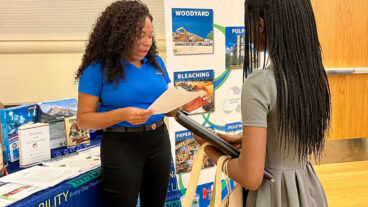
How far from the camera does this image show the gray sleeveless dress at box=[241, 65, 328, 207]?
80 centimetres

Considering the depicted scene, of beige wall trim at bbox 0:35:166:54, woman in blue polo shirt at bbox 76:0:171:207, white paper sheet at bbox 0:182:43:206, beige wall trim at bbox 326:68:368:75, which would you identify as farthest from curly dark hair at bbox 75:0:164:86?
beige wall trim at bbox 326:68:368:75

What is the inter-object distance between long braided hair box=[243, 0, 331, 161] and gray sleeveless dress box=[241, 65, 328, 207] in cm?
2

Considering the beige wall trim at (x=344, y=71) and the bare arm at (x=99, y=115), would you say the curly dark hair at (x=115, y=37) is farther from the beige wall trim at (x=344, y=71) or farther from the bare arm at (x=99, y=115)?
the beige wall trim at (x=344, y=71)

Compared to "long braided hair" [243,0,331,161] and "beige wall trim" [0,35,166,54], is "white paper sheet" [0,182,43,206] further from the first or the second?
"beige wall trim" [0,35,166,54]

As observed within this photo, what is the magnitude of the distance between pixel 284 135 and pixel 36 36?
261 cm

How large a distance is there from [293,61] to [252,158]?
0.91ft

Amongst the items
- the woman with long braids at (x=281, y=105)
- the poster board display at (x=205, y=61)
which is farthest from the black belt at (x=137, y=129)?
the poster board display at (x=205, y=61)

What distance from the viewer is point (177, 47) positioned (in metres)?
2.33

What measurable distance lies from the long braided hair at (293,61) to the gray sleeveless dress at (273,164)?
24 mm

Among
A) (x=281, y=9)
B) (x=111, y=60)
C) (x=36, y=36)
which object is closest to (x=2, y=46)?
(x=36, y=36)

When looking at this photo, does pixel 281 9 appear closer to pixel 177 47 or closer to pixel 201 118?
pixel 177 47

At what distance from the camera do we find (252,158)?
2.64 feet

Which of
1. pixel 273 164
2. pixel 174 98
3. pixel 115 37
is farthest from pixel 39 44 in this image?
pixel 273 164

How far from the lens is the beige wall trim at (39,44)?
282 cm
